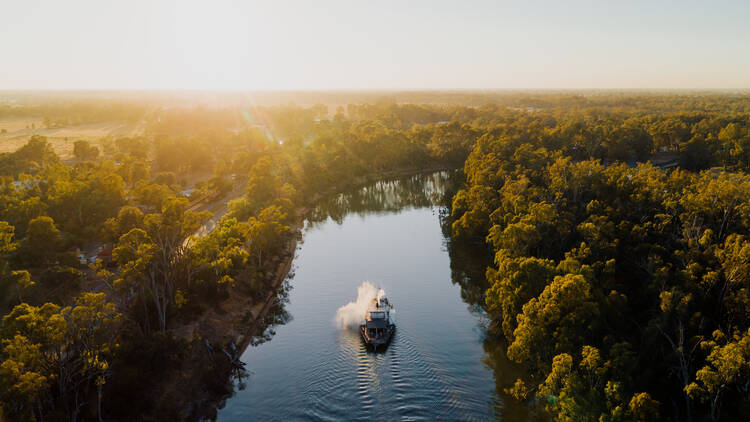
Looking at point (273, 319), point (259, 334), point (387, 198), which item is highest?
point (387, 198)

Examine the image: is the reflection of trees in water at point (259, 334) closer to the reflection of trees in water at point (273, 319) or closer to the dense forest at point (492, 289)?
the reflection of trees in water at point (273, 319)

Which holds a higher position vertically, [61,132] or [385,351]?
[61,132]

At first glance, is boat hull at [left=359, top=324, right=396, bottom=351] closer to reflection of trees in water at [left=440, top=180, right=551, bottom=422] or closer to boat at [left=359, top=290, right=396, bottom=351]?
boat at [left=359, top=290, right=396, bottom=351]

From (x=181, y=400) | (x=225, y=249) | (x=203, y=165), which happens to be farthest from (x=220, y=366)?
(x=203, y=165)

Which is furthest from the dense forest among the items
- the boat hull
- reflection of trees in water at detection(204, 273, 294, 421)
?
the boat hull

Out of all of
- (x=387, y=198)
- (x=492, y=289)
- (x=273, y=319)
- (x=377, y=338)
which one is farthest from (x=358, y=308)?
(x=387, y=198)

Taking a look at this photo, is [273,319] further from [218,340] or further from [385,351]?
[385,351]

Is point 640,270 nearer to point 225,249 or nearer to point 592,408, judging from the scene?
point 592,408
